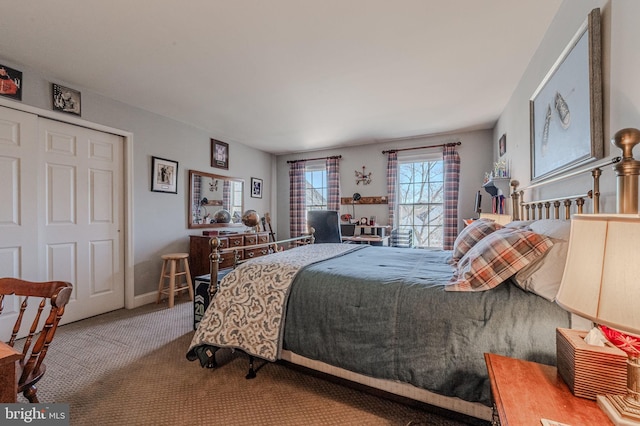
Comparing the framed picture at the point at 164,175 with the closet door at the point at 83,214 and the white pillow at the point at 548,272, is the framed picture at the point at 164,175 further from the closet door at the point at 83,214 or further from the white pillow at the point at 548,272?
the white pillow at the point at 548,272

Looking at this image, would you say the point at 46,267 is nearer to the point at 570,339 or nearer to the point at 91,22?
the point at 91,22

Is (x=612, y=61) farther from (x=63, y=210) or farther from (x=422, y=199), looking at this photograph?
(x=63, y=210)

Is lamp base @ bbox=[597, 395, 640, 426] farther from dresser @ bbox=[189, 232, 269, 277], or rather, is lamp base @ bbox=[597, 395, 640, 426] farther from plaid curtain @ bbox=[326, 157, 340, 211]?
plaid curtain @ bbox=[326, 157, 340, 211]

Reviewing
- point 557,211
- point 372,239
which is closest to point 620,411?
point 557,211

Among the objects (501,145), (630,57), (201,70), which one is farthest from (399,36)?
(501,145)

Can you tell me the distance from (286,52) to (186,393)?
258 cm

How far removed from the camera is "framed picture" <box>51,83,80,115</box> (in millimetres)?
2674

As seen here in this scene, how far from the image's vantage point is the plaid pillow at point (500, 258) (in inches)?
49.9

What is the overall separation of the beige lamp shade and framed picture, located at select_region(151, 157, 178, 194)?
4.03 meters

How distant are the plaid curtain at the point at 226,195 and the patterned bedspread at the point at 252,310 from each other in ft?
9.52

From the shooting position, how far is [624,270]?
1.84ft

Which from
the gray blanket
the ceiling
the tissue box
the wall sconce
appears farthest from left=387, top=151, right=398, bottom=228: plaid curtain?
the tissue box

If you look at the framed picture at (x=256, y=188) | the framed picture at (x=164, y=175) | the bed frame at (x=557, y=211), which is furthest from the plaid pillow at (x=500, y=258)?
the framed picture at (x=256, y=188)

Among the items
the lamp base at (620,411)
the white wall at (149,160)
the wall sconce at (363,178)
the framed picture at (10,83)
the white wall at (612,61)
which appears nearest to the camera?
the lamp base at (620,411)
